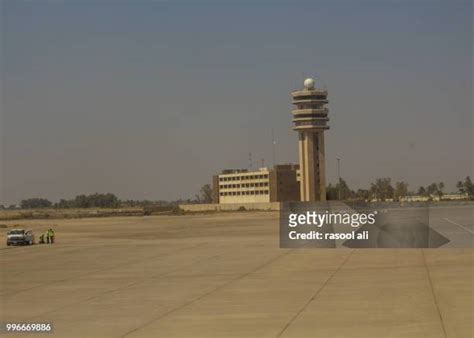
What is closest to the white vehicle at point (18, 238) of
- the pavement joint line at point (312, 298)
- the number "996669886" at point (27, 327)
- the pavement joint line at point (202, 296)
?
the pavement joint line at point (202, 296)

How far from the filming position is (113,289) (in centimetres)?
2683

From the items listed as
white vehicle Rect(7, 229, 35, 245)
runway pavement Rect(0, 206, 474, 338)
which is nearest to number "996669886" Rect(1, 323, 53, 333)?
runway pavement Rect(0, 206, 474, 338)

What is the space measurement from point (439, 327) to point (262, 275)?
1321cm

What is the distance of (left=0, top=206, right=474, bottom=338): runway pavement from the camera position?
18.2 meters

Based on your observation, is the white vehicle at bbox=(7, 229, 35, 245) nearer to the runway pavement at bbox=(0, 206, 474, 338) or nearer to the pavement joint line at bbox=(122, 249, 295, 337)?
the runway pavement at bbox=(0, 206, 474, 338)

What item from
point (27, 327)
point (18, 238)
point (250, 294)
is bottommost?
point (27, 327)

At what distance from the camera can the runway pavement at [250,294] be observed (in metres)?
18.2

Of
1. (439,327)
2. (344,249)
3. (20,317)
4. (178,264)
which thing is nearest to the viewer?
(439,327)

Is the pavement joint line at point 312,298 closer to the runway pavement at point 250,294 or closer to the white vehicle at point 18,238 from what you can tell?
the runway pavement at point 250,294

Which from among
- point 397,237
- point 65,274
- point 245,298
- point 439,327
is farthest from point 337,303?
point 397,237

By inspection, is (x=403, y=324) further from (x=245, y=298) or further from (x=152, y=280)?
(x=152, y=280)

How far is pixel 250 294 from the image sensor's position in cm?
2422

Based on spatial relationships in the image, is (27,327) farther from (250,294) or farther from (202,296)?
(250,294)

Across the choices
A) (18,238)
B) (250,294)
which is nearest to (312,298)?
(250,294)
